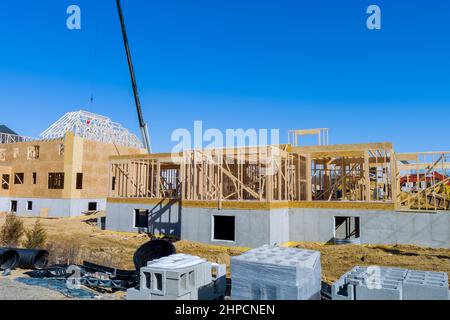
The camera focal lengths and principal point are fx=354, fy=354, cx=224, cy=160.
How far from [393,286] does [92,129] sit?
40.8 m

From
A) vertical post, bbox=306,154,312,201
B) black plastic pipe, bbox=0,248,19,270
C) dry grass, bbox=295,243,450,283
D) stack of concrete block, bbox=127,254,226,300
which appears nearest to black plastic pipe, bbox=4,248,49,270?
black plastic pipe, bbox=0,248,19,270

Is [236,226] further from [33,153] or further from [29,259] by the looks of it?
[33,153]

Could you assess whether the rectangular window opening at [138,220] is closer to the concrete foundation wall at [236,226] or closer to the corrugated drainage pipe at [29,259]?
the concrete foundation wall at [236,226]

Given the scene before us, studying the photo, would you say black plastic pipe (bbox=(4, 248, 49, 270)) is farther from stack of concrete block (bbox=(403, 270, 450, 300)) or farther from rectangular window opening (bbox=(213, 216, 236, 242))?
stack of concrete block (bbox=(403, 270, 450, 300))

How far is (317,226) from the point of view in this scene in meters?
18.8

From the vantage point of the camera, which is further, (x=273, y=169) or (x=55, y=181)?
(x=55, y=181)

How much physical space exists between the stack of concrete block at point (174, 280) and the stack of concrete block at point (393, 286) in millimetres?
3192

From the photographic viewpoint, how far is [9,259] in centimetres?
1276

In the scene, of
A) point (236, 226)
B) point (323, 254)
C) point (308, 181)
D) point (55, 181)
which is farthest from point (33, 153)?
point (323, 254)

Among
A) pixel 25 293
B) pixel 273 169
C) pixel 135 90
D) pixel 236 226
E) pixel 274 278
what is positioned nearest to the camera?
pixel 274 278

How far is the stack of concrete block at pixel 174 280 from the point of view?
7805mm

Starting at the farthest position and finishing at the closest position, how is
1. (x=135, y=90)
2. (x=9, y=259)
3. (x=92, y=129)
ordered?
(x=92, y=129) → (x=135, y=90) → (x=9, y=259)

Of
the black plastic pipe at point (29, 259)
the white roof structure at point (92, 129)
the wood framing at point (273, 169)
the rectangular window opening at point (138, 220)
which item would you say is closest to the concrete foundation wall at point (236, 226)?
the wood framing at point (273, 169)

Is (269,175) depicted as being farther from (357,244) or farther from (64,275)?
(64,275)
